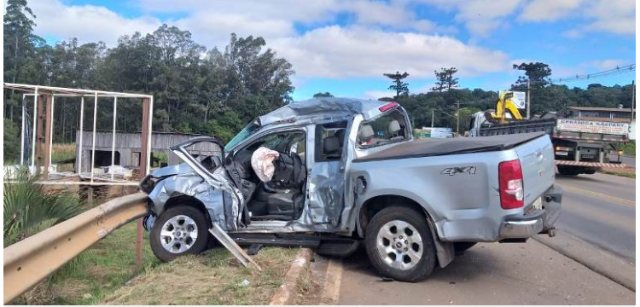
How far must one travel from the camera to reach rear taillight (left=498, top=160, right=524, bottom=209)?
4.81 metres

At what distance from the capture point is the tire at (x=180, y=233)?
632 centimetres

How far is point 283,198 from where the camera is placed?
664cm

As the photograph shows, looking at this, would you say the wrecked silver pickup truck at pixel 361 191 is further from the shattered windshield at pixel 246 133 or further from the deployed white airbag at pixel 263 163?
the deployed white airbag at pixel 263 163

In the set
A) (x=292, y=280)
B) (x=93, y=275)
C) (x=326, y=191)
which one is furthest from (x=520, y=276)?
(x=93, y=275)

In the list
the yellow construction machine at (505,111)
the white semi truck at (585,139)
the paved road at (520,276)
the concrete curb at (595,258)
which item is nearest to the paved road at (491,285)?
the paved road at (520,276)

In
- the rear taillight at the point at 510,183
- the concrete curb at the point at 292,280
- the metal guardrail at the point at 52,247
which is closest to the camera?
the metal guardrail at the point at 52,247

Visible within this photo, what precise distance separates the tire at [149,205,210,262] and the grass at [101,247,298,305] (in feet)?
0.75

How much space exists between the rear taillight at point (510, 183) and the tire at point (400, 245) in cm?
82

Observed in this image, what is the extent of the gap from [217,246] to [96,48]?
63.0 m

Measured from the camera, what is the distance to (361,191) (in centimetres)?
566

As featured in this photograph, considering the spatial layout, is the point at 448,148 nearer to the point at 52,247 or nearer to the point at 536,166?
the point at 536,166

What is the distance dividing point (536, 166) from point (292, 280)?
263 centimetres

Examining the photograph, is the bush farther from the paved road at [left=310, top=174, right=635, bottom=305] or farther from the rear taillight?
the rear taillight

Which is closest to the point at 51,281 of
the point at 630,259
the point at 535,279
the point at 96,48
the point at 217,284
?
the point at 217,284
